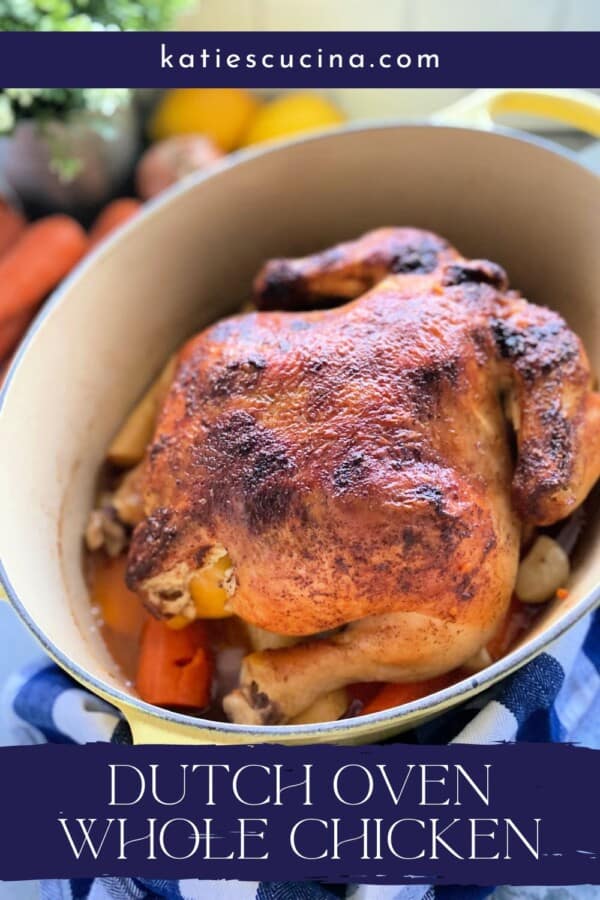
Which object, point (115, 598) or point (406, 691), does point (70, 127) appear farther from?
point (406, 691)

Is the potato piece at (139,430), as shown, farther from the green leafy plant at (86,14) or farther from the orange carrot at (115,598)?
the green leafy plant at (86,14)

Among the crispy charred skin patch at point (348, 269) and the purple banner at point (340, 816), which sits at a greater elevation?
the crispy charred skin patch at point (348, 269)

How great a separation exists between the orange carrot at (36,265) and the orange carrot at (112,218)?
0.07m

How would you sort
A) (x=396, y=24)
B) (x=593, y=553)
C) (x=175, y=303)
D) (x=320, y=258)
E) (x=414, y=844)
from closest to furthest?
(x=414, y=844)
(x=593, y=553)
(x=320, y=258)
(x=175, y=303)
(x=396, y=24)

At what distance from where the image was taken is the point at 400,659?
1.12m

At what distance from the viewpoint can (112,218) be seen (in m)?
1.87

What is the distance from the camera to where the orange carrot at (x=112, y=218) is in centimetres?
186

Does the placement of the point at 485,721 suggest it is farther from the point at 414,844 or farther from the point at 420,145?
the point at 420,145

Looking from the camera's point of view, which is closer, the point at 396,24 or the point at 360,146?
the point at 360,146

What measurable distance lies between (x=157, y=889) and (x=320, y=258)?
2.98 feet

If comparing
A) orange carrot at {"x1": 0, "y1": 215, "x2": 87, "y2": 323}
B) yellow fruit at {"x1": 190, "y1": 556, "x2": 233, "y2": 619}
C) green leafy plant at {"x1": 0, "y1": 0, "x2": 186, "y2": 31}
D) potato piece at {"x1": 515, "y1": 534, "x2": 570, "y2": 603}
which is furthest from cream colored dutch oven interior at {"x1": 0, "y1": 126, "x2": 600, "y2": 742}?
green leafy plant at {"x1": 0, "y1": 0, "x2": 186, "y2": 31}

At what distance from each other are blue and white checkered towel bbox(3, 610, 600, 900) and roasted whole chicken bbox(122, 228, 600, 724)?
10 centimetres

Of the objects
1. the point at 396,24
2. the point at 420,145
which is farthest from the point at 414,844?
the point at 396,24

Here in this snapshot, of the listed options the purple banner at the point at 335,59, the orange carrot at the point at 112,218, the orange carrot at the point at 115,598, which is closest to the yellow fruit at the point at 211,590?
the orange carrot at the point at 115,598
